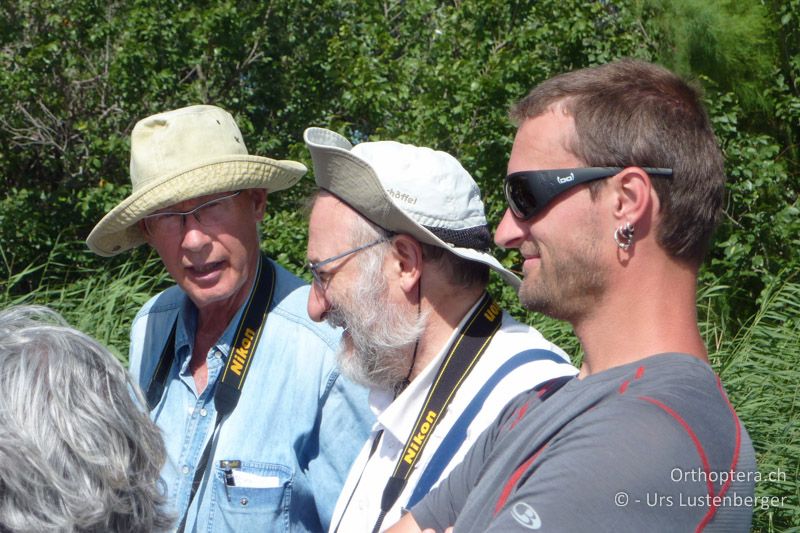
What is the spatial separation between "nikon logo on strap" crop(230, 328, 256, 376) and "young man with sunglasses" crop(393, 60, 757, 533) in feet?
3.30

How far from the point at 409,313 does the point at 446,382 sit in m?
0.22

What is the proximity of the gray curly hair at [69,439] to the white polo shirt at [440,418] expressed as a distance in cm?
67

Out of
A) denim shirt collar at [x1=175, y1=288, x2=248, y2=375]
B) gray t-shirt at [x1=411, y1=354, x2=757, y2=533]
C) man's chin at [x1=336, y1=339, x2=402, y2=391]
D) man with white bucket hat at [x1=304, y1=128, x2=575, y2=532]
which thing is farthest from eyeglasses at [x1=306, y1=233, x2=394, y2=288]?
gray t-shirt at [x1=411, y1=354, x2=757, y2=533]

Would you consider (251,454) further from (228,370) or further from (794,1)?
(794,1)

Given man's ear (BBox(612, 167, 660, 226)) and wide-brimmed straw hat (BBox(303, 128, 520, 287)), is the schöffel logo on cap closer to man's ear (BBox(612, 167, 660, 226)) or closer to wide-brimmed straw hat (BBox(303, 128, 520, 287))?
wide-brimmed straw hat (BBox(303, 128, 520, 287))

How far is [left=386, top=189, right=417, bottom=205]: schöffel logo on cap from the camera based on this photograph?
2.41 m

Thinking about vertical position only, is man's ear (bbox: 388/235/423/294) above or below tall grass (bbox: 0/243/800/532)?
above

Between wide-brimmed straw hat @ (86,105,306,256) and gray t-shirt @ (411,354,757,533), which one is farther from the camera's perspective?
wide-brimmed straw hat @ (86,105,306,256)

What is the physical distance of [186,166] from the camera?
2977 millimetres

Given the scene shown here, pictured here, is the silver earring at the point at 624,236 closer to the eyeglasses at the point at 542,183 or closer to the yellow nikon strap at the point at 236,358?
the eyeglasses at the point at 542,183

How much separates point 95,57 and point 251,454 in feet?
19.9

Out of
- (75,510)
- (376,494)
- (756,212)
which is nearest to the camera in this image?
(75,510)

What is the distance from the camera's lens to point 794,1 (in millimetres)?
6316

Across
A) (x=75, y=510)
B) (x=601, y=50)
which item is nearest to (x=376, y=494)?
(x=75, y=510)
